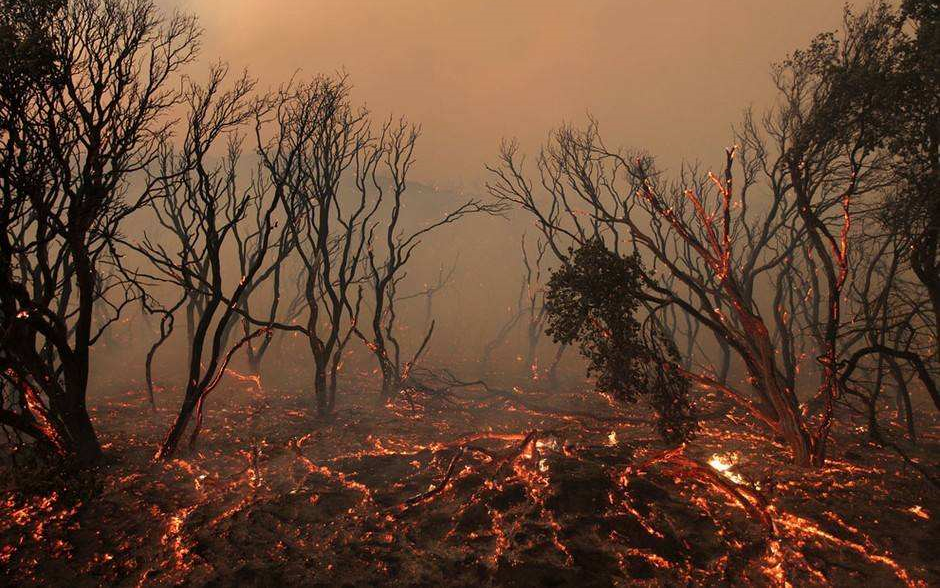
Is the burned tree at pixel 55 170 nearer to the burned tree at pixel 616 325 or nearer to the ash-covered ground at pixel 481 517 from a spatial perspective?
the ash-covered ground at pixel 481 517

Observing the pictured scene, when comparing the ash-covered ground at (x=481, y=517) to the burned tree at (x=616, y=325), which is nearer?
the ash-covered ground at (x=481, y=517)

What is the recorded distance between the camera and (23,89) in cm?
638

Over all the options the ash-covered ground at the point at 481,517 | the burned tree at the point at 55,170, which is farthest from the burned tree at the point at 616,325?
the burned tree at the point at 55,170

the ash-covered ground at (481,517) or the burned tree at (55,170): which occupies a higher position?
the burned tree at (55,170)

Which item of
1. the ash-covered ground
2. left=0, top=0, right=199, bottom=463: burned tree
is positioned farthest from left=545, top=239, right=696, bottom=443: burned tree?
Answer: left=0, top=0, right=199, bottom=463: burned tree

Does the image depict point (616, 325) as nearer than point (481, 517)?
No

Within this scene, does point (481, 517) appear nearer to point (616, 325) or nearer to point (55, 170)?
point (616, 325)

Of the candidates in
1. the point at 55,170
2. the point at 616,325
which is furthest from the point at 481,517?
the point at 55,170

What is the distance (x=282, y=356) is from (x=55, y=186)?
1859 cm

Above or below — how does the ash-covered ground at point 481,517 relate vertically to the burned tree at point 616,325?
below

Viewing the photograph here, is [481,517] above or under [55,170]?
under

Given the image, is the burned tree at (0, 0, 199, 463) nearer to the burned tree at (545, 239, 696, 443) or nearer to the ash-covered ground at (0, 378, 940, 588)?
the ash-covered ground at (0, 378, 940, 588)

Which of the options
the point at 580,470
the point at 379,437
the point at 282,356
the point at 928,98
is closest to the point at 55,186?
the point at 379,437

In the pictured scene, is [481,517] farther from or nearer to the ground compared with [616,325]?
nearer to the ground
